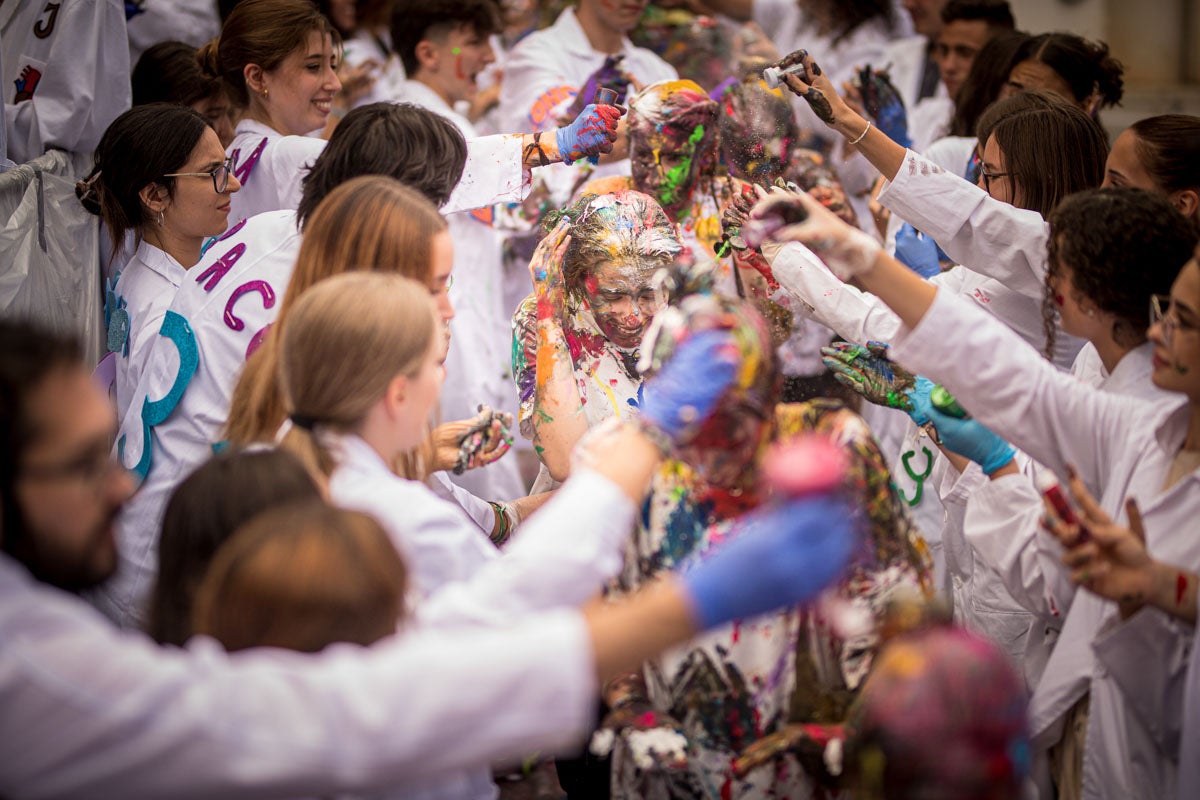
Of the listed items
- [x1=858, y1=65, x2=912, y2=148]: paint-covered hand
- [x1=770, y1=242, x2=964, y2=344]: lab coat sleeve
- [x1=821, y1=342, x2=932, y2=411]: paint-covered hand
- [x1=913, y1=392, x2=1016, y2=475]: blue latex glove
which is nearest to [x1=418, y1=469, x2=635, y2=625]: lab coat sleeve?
[x1=913, y1=392, x2=1016, y2=475]: blue latex glove

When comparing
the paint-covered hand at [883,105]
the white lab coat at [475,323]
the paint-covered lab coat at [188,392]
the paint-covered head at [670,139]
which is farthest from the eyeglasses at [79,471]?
the paint-covered hand at [883,105]

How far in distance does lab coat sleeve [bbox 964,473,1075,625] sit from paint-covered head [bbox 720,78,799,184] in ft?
5.14

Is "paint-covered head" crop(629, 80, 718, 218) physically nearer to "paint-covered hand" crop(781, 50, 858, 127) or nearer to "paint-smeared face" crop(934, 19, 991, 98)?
"paint-covered hand" crop(781, 50, 858, 127)

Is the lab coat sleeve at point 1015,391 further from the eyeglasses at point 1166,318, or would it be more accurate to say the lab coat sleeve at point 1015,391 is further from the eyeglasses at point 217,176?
the eyeglasses at point 217,176

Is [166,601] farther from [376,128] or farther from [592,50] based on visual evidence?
[592,50]

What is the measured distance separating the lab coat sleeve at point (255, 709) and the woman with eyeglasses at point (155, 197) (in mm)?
1884

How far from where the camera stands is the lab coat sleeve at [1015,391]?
6.73 feet

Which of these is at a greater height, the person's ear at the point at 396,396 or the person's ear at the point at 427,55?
the person's ear at the point at 396,396

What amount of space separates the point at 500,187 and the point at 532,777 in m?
1.76

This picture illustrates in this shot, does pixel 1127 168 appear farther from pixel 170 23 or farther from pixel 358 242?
pixel 170 23

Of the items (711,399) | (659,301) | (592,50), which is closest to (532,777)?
(659,301)

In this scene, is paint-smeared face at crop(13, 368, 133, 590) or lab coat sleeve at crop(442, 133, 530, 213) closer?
paint-smeared face at crop(13, 368, 133, 590)

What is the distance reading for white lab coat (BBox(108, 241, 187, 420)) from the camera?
10.0ft

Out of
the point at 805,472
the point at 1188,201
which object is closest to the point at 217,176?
the point at 805,472
